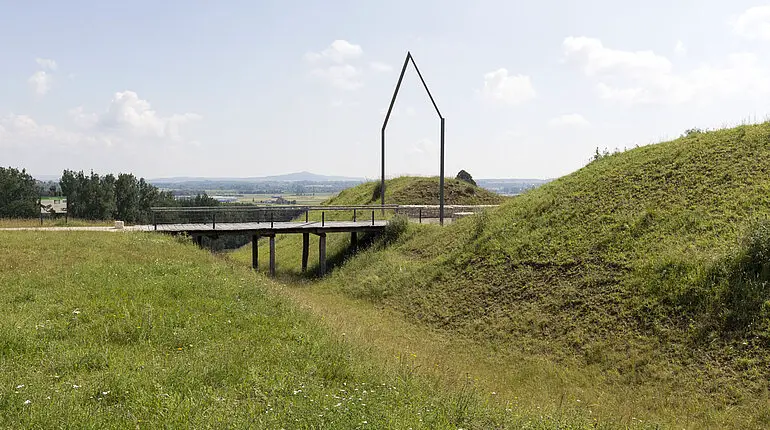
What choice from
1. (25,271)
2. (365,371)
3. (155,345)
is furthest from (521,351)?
(25,271)

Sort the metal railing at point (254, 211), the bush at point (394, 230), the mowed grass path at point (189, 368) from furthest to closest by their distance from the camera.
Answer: the bush at point (394, 230), the metal railing at point (254, 211), the mowed grass path at point (189, 368)

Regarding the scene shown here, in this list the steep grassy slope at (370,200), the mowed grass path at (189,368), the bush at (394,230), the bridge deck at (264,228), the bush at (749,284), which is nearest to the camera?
the mowed grass path at (189,368)

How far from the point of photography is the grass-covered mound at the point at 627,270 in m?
11.1

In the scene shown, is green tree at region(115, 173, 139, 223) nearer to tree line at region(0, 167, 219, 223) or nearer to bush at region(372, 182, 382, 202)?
tree line at region(0, 167, 219, 223)

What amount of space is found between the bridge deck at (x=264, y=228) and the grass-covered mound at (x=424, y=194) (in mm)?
11646

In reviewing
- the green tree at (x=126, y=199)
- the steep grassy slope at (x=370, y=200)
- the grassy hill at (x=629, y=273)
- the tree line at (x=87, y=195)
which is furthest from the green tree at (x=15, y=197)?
the grassy hill at (x=629, y=273)

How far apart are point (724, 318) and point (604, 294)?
3.08m

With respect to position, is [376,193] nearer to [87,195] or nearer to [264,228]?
[264,228]

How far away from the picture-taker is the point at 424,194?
125 ft

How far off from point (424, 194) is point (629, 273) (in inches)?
957

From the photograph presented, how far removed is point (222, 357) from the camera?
7.73 metres

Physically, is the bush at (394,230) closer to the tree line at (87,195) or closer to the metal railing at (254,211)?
the metal railing at (254,211)

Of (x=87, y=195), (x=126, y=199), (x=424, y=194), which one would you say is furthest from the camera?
(x=126, y=199)

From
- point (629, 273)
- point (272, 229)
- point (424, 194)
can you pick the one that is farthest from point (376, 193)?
point (629, 273)
